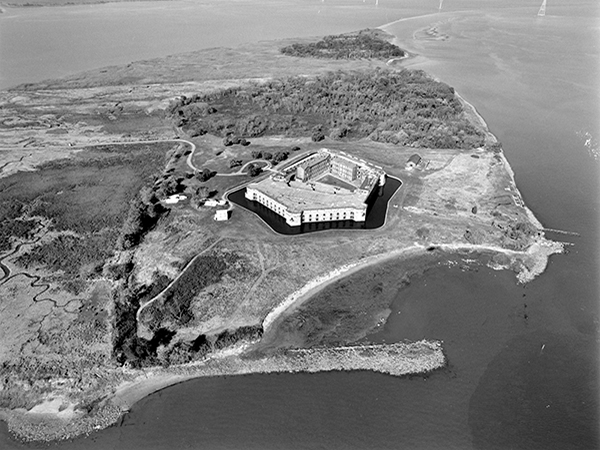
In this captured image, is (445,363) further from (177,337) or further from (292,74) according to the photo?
(292,74)

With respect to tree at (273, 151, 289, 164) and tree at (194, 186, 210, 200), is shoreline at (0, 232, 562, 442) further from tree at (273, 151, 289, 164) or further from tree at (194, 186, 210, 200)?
tree at (273, 151, 289, 164)

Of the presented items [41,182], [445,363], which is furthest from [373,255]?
[41,182]

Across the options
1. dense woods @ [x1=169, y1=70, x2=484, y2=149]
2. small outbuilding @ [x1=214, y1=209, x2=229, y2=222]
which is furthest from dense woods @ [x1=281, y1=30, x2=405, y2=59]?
small outbuilding @ [x1=214, y1=209, x2=229, y2=222]

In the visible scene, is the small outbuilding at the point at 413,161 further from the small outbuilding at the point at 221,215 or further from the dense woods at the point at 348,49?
the dense woods at the point at 348,49

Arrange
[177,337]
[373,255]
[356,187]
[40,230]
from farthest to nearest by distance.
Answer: [356,187], [40,230], [373,255], [177,337]

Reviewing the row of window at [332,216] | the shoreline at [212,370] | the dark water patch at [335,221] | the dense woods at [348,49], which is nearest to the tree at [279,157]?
the dark water patch at [335,221]

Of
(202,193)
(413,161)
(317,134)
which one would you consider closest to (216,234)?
(202,193)

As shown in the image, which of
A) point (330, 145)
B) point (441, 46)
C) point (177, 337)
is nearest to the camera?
point (177, 337)

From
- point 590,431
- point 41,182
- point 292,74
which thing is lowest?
point 590,431

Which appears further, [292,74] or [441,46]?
[441,46]
